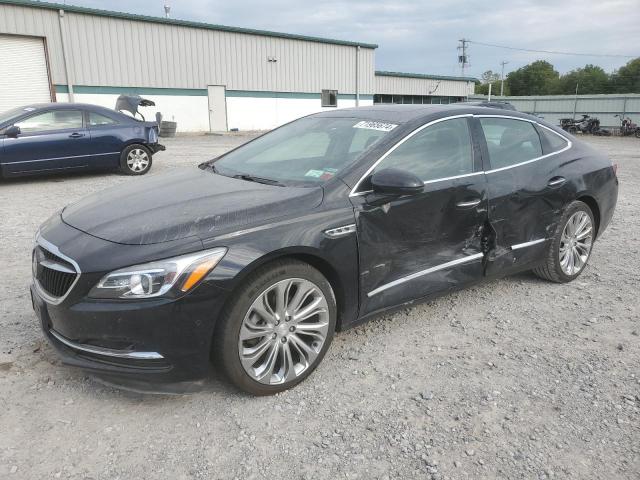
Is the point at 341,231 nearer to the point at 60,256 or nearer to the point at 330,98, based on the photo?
the point at 60,256

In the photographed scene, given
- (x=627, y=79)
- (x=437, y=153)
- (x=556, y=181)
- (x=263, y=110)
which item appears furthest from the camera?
(x=627, y=79)

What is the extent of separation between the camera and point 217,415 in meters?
2.74

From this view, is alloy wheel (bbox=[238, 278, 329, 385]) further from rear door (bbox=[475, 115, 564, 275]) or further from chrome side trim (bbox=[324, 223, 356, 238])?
rear door (bbox=[475, 115, 564, 275])

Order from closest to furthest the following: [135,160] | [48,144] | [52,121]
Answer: [48,144] < [52,121] < [135,160]

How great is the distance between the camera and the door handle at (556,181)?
420 cm

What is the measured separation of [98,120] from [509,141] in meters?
8.34

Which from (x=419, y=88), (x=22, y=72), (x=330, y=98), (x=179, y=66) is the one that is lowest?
(x=330, y=98)

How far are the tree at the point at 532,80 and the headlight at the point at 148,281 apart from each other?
90632 millimetres

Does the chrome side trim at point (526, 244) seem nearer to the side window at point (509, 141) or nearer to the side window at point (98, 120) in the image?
the side window at point (509, 141)

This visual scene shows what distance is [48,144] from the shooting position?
9.28 metres

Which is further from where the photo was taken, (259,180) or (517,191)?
(517,191)

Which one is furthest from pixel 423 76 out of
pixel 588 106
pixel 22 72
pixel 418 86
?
pixel 22 72

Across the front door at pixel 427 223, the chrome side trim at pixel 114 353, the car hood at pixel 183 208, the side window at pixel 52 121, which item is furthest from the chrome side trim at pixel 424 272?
the side window at pixel 52 121

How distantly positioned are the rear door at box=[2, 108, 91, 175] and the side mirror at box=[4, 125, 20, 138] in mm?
59
